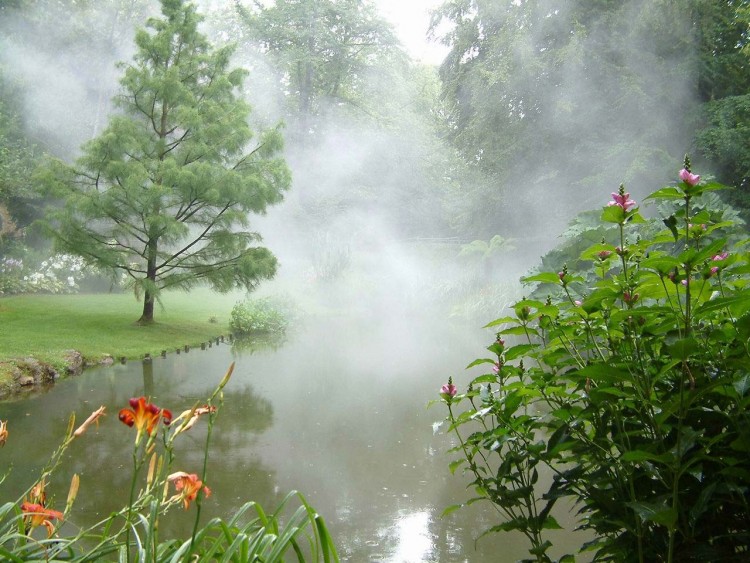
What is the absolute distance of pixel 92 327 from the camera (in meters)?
8.62

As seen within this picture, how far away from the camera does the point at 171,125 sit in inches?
394

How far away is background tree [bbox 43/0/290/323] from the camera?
8438 millimetres

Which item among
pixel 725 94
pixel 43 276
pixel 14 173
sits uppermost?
pixel 725 94

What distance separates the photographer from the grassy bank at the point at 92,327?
7.01 metres

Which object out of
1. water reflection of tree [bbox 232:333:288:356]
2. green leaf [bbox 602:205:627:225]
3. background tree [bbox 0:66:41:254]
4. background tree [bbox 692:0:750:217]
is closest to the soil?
water reflection of tree [bbox 232:333:288:356]

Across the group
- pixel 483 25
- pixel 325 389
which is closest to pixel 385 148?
pixel 483 25

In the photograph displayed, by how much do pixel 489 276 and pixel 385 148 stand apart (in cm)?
905

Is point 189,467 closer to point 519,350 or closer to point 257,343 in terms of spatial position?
point 519,350

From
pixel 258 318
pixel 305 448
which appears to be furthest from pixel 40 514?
pixel 258 318

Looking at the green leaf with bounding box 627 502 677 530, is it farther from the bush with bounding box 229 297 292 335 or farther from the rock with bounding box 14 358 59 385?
the bush with bounding box 229 297 292 335

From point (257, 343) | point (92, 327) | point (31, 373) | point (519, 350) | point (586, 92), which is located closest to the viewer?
point (519, 350)

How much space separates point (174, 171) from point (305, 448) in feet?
16.8

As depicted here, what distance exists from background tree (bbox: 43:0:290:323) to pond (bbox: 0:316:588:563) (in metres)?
1.77

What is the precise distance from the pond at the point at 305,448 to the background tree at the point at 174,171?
177cm
